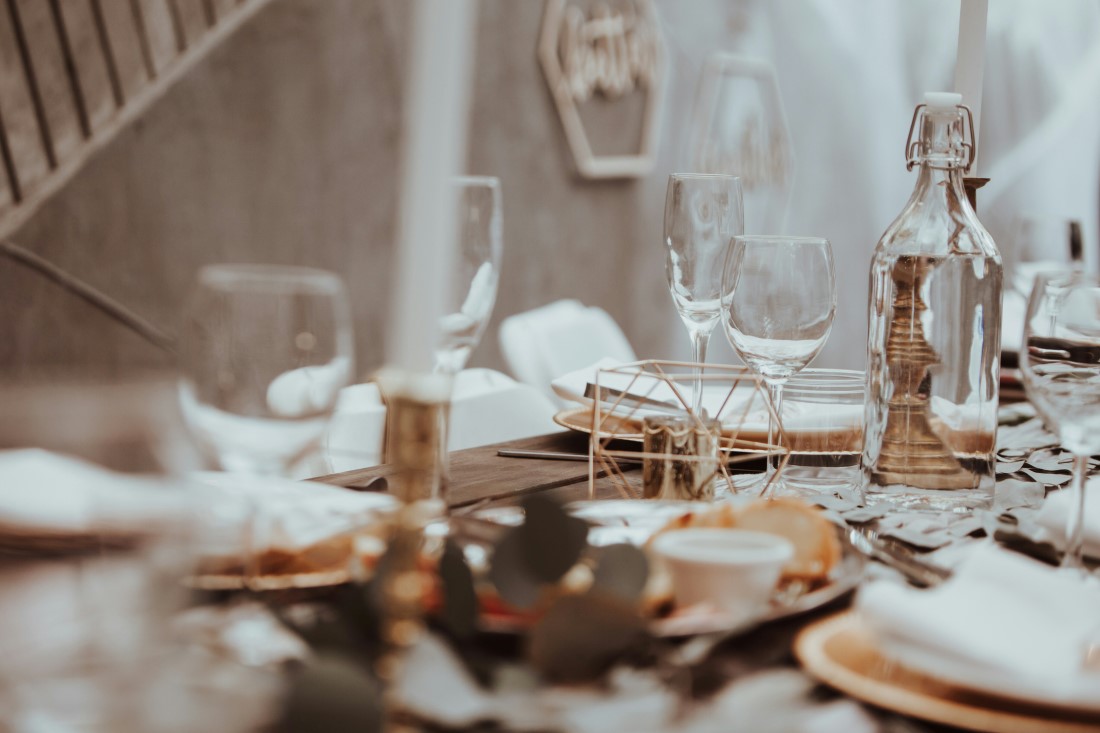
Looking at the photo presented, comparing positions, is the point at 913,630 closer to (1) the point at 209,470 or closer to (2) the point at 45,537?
(2) the point at 45,537

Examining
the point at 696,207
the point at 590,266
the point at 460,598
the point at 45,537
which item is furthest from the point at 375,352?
the point at 460,598

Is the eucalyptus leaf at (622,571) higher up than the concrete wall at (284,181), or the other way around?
the concrete wall at (284,181)

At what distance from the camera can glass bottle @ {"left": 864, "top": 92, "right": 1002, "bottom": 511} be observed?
97cm

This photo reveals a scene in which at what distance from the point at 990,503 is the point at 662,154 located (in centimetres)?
376

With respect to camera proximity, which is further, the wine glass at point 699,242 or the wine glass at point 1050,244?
the wine glass at point 1050,244

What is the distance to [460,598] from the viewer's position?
52cm

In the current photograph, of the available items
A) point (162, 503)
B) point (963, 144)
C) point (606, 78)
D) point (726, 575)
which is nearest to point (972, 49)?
point (963, 144)

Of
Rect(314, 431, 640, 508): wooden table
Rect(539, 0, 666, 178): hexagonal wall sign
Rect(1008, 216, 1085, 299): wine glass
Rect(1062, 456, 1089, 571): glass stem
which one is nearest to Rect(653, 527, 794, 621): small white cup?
Rect(1062, 456, 1089, 571): glass stem

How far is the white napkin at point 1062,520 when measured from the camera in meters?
0.79

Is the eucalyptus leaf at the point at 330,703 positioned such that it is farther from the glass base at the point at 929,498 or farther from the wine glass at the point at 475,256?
the glass base at the point at 929,498

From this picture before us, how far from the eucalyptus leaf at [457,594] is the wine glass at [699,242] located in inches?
22.1

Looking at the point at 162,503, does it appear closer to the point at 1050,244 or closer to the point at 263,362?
the point at 263,362

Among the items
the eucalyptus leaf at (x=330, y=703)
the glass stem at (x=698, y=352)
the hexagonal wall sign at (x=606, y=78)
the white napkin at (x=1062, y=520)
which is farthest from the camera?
the hexagonal wall sign at (x=606, y=78)

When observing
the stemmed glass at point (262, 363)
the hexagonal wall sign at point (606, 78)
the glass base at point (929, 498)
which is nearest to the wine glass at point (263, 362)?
the stemmed glass at point (262, 363)
